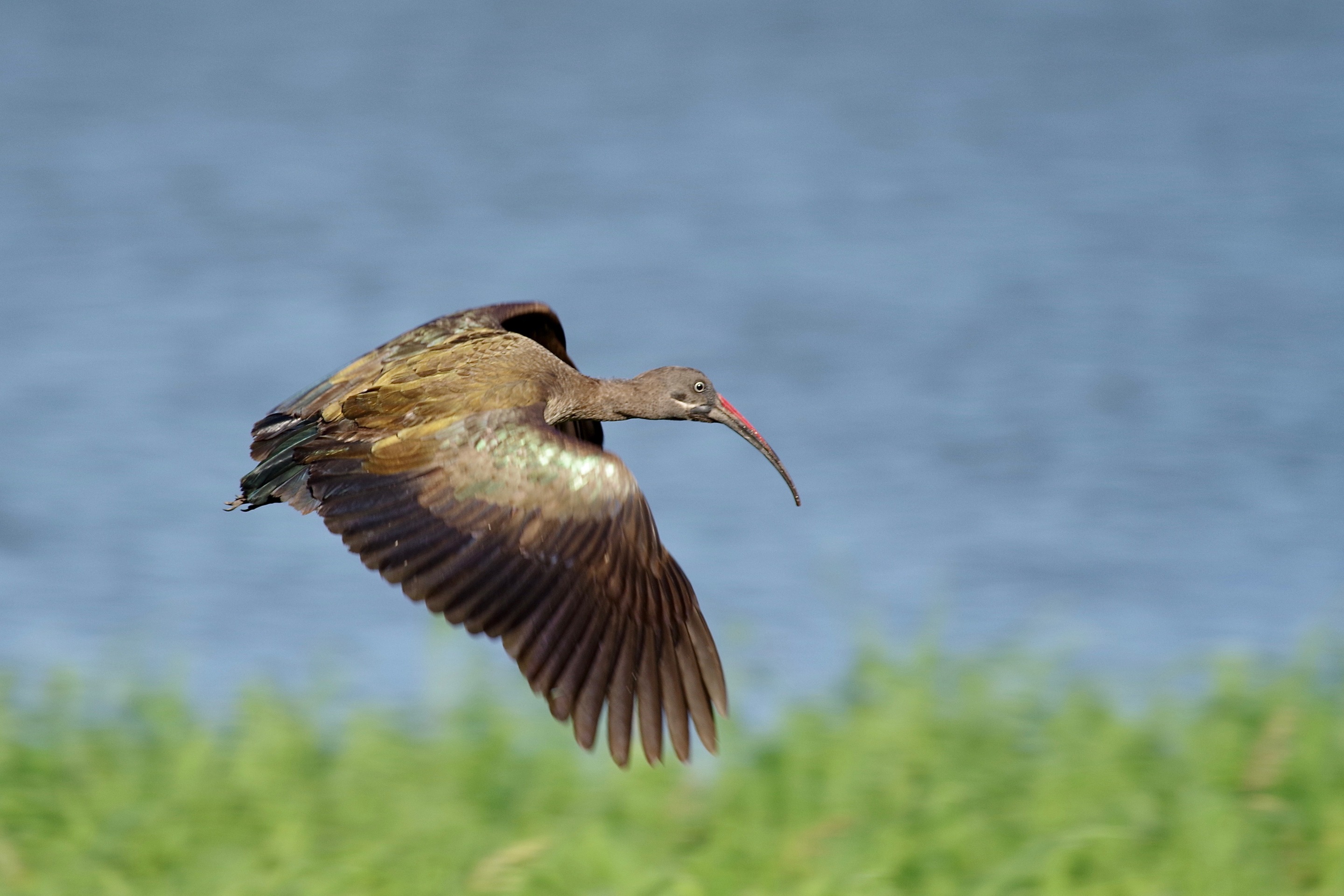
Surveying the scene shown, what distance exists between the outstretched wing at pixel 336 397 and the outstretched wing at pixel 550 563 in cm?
31

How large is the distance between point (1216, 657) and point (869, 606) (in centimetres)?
142

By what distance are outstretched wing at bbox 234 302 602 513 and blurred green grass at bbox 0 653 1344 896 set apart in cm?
93

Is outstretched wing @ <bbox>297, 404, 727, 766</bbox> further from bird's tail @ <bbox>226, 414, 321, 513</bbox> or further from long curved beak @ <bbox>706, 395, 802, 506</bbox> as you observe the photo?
long curved beak @ <bbox>706, 395, 802, 506</bbox>

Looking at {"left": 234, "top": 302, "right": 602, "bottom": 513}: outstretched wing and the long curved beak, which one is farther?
the long curved beak

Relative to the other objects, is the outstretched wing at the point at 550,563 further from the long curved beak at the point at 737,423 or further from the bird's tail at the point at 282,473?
the long curved beak at the point at 737,423

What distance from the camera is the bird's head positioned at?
5.91m

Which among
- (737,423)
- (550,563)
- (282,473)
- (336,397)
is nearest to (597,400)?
(737,423)

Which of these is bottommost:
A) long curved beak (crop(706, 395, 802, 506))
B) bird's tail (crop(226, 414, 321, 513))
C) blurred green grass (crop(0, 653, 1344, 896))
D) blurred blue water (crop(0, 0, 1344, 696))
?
blurred green grass (crop(0, 653, 1344, 896))

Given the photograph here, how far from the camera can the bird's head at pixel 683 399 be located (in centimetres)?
591

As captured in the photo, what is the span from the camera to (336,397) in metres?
5.64

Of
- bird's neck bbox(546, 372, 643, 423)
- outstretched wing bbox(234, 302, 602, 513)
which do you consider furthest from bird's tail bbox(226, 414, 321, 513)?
bird's neck bbox(546, 372, 643, 423)

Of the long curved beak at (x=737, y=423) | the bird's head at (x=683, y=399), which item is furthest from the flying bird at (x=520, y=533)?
the long curved beak at (x=737, y=423)

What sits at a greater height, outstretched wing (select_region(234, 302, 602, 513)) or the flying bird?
outstretched wing (select_region(234, 302, 602, 513))

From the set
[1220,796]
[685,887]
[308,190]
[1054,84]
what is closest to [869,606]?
[1220,796]
